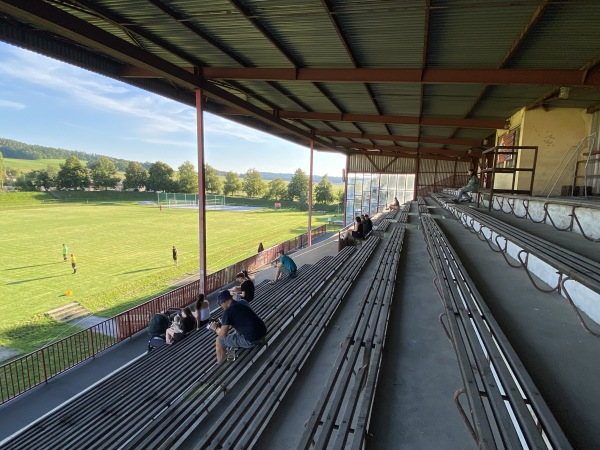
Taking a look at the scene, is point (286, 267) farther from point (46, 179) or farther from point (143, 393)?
point (46, 179)

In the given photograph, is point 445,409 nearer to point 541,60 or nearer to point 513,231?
point 513,231

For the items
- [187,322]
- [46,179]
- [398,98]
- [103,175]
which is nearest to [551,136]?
[398,98]

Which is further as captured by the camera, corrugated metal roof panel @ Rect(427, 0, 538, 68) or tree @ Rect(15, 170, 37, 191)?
tree @ Rect(15, 170, 37, 191)

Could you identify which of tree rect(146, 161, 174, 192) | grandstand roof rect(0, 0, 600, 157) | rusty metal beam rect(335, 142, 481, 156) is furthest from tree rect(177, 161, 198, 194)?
grandstand roof rect(0, 0, 600, 157)

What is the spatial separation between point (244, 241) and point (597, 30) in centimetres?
2678

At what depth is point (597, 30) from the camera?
4.95 metres

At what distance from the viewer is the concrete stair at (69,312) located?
11594mm

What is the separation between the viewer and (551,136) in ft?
30.9

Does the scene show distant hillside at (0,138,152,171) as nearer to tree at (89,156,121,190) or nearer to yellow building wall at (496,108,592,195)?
tree at (89,156,121,190)

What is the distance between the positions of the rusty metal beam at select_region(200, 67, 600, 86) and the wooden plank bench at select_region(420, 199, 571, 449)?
6109mm

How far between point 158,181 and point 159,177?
1016 millimetres

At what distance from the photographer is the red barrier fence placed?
650 centimetres

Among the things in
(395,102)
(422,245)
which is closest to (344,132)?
(395,102)

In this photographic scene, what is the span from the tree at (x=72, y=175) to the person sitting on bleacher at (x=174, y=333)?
77.2 meters
